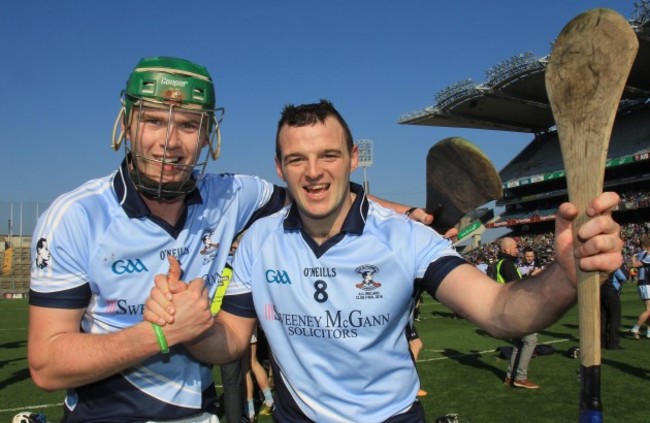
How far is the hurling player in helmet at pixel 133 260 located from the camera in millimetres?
2055

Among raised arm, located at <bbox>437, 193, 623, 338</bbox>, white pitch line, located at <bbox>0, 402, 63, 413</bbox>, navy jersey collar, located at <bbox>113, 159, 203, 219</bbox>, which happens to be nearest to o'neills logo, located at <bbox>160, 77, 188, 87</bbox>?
navy jersey collar, located at <bbox>113, 159, 203, 219</bbox>

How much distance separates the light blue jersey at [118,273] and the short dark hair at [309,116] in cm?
60

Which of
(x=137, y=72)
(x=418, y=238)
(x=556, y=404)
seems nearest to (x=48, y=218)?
(x=137, y=72)

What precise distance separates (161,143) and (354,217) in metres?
0.88

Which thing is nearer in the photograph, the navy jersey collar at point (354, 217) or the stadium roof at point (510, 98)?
the navy jersey collar at point (354, 217)

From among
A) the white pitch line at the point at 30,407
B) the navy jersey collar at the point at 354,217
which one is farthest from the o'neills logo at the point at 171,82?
the white pitch line at the point at 30,407

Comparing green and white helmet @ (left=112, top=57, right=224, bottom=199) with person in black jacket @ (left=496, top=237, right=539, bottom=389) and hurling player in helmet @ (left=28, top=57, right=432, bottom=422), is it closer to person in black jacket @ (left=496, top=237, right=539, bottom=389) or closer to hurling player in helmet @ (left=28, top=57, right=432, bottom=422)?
hurling player in helmet @ (left=28, top=57, right=432, bottom=422)

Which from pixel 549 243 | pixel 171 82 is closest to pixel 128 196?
pixel 171 82

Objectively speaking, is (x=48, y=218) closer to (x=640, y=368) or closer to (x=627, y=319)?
(x=640, y=368)

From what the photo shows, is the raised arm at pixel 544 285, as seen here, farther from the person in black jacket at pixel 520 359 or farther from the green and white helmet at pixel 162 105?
the person in black jacket at pixel 520 359

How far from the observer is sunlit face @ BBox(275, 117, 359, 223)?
2.52 metres

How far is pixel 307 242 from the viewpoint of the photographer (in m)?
2.56

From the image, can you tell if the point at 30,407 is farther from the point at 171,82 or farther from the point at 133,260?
the point at 171,82

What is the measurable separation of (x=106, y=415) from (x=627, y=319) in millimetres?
16221
